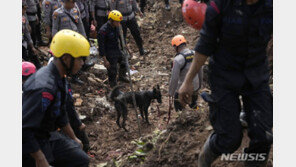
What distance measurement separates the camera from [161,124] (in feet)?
24.5

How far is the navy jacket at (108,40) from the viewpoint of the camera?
815 centimetres

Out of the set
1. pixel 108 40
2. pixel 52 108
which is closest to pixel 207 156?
pixel 52 108

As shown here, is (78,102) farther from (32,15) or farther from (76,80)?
(32,15)

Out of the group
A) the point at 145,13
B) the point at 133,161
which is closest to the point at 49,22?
the point at 133,161

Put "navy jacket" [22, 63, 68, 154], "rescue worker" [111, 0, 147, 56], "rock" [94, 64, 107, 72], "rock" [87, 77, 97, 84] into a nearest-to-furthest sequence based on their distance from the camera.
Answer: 1. "navy jacket" [22, 63, 68, 154]
2. "rock" [87, 77, 97, 84]
3. "rock" [94, 64, 107, 72]
4. "rescue worker" [111, 0, 147, 56]

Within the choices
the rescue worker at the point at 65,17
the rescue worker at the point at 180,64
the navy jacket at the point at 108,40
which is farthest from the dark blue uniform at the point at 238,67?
the rescue worker at the point at 65,17

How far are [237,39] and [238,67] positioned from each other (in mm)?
267

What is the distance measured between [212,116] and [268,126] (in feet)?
1.76

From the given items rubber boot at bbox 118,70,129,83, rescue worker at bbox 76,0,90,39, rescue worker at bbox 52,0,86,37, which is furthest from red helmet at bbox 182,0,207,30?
rescue worker at bbox 76,0,90,39

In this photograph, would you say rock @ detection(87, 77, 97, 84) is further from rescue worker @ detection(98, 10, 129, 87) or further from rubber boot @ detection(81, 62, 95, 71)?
rescue worker @ detection(98, 10, 129, 87)

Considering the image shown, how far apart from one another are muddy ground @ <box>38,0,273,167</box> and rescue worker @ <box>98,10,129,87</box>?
92 centimetres

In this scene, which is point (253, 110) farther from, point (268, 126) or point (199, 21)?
point (199, 21)

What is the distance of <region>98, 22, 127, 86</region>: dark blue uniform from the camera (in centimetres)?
816

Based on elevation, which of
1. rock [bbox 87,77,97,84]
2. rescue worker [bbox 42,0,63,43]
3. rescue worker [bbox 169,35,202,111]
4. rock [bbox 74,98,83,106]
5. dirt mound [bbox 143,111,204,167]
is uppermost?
rescue worker [bbox 42,0,63,43]
